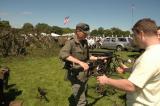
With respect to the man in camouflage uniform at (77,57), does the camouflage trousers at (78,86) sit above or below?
below

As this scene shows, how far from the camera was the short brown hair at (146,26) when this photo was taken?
2.90 meters

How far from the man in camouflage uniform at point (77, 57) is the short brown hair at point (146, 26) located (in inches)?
108

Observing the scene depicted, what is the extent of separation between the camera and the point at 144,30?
2.92 meters

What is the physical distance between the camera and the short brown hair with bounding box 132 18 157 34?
290cm

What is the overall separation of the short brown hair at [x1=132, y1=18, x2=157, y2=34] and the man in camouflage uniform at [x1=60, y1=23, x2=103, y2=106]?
2.74m

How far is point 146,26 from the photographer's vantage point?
290 cm

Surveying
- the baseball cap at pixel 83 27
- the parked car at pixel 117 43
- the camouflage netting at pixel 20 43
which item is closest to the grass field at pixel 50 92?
the baseball cap at pixel 83 27

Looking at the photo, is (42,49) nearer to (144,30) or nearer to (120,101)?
(120,101)

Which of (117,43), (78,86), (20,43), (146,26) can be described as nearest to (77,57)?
(78,86)

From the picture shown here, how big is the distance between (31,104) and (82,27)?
156 inches

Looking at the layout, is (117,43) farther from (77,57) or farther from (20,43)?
(77,57)

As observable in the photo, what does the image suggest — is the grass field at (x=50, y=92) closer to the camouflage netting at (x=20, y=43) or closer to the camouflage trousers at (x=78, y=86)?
the camouflage trousers at (x=78, y=86)

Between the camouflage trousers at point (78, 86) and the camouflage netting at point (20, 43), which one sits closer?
the camouflage trousers at point (78, 86)

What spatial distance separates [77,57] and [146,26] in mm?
3439
